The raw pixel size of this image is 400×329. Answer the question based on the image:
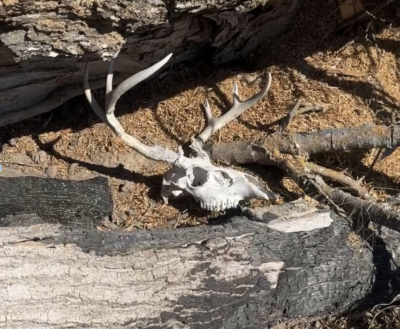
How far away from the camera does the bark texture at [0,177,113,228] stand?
12.7 ft

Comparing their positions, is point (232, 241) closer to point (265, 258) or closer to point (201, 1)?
point (265, 258)

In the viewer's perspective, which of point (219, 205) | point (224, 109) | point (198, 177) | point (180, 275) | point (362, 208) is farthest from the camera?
point (224, 109)

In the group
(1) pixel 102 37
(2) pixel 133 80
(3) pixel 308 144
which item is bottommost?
(3) pixel 308 144

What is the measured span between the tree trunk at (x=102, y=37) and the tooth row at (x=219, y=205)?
118cm

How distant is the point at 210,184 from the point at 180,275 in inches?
42.2

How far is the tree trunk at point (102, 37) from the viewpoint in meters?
2.91

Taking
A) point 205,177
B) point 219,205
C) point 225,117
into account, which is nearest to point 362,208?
point 219,205

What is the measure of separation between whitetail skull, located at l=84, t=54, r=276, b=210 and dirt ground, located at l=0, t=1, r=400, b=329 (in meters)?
0.22

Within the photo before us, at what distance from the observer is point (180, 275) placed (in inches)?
113

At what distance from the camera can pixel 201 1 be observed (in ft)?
10.9

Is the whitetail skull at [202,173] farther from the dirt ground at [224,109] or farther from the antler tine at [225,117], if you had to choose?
the dirt ground at [224,109]

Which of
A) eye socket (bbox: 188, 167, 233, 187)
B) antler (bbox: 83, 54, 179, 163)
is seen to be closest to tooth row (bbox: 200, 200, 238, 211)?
eye socket (bbox: 188, 167, 233, 187)

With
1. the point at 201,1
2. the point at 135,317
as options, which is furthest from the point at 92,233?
the point at 201,1

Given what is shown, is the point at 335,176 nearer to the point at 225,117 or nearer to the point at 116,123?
the point at 225,117
